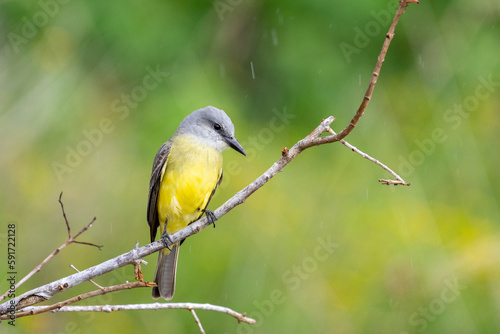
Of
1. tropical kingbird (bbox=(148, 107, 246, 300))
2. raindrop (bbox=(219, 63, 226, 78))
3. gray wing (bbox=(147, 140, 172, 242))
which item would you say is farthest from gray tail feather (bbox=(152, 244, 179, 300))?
raindrop (bbox=(219, 63, 226, 78))

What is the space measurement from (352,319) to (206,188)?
1.98 meters

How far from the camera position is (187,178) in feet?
12.3

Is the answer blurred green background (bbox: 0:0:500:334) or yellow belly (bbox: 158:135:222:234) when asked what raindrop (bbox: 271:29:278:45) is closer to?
blurred green background (bbox: 0:0:500:334)

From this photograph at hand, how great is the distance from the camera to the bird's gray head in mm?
3682

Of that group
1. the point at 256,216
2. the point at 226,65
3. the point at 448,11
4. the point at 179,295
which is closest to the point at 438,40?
the point at 448,11

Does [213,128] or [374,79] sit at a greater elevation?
[374,79]

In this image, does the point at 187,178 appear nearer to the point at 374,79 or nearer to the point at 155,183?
the point at 155,183

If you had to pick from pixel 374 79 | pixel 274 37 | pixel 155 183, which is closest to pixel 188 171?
pixel 155 183

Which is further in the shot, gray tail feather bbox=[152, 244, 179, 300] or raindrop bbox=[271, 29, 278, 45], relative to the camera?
raindrop bbox=[271, 29, 278, 45]

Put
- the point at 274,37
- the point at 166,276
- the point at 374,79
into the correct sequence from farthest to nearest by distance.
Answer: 1. the point at 274,37
2. the point at 166,276
3. the point at 374,79

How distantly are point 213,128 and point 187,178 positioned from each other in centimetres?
31

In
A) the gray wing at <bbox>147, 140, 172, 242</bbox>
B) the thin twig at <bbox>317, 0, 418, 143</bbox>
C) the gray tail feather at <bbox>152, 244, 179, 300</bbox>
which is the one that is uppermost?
the thin twig at <bbox>317, 0, 418, 143</bbox>

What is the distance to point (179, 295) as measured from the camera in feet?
17.3

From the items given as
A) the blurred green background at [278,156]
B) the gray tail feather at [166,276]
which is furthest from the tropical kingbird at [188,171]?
the blurred green background at [278,156]
